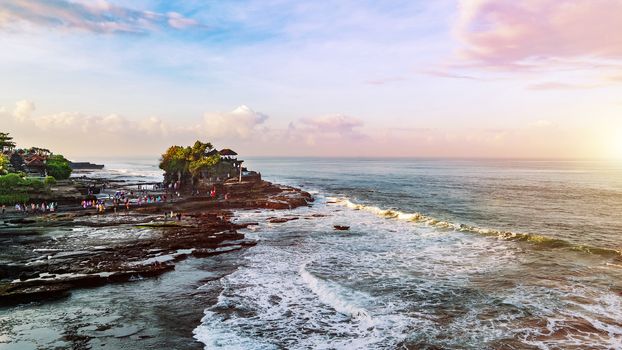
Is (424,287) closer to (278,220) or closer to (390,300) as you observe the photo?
(390,300)

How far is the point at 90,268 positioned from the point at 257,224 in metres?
20.3

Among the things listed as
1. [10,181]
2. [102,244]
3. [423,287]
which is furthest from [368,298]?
[10,181]

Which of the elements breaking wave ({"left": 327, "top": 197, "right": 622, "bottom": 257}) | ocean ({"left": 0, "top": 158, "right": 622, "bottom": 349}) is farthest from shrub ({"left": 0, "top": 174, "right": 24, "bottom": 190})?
breaking wave ({"left": 327, "top": 197, "right": 622, "bottom": 257})

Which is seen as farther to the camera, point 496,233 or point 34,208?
point 34,208

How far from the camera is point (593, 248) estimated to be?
32219 mm

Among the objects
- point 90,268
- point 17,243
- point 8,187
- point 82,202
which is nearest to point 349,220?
point 90,268

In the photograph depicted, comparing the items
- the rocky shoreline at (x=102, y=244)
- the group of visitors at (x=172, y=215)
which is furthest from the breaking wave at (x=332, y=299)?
the group of visitors at (x=172, y=215)

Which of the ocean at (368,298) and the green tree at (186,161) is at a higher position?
the green tree at (186,161)

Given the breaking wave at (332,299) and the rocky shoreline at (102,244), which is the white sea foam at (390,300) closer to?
the breaking wave at (332,299)

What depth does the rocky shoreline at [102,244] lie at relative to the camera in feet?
73.5

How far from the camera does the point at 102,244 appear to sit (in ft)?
104

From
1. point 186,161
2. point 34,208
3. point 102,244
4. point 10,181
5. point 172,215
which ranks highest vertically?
point 186,161

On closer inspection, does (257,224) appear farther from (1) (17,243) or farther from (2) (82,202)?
(2) (82,202)

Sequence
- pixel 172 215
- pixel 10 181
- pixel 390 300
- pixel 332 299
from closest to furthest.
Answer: pixel 390 300, pixel 332 299, pixel 172 215, pixel 10 181
